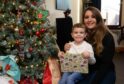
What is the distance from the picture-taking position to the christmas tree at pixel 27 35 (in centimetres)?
314

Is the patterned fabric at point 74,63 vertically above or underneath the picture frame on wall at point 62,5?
underneath

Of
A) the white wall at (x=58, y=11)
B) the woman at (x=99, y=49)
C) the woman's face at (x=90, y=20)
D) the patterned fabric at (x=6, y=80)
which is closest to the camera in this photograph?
the woman at (x=99, y=49)

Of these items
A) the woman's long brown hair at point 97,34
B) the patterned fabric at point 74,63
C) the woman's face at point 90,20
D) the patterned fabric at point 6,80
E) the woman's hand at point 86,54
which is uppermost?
the woman's face at point 90,20

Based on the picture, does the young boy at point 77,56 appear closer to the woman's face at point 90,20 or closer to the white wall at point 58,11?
the woman's face at point 90,20

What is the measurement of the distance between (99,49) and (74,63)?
0.27 meters

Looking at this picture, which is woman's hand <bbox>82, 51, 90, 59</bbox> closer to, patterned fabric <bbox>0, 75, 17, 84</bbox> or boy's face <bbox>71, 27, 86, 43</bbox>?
boy's face <bbox>71, 27, 86, 43</bbox>

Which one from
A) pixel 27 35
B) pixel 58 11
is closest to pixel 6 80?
pixel 27 35

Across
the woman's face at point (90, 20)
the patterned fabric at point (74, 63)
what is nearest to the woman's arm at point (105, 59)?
the patterned fabric at point (74, 63)

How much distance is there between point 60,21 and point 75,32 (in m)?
2.69

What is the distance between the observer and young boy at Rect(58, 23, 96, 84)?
235cm

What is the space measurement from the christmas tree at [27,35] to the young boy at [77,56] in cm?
86

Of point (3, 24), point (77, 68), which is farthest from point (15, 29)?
point (77, 68)

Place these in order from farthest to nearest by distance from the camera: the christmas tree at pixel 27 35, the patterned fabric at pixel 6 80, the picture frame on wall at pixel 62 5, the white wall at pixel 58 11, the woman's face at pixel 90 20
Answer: the white wall at pixel 58 11, the picture frame on wall at pixel 62 5, the christmas tree at pixel 27 35, the patterned fabric at pixel 6 80, the woman's face at pixel 90 20

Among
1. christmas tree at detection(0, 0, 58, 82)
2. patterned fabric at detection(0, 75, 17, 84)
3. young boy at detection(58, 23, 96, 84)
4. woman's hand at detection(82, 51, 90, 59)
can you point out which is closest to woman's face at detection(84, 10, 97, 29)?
young boy at detection(58, 23, 96, 84)
